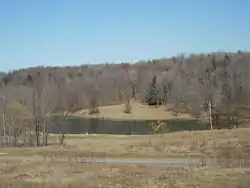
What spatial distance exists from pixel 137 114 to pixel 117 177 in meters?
101

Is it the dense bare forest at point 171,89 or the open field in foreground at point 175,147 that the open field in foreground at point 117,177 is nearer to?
the open field in foreground at point 175,147

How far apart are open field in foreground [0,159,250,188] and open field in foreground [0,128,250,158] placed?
33.6 feet

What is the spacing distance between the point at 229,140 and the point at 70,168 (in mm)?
18073

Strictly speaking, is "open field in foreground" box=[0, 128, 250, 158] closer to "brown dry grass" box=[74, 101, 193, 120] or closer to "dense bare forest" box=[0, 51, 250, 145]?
"dense bare forest" box=[0, 51, 250, 145]

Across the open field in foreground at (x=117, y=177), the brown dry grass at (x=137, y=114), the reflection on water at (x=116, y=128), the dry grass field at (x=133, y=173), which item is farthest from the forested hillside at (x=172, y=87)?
the open field in foreground at (x=117, y=177)

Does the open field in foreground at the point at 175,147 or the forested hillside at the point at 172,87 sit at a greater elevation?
the forested hillside at the point at 172,87

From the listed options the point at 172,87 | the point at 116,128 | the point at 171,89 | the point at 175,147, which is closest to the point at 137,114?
the point at 171,89

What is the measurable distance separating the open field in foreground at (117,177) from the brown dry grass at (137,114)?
86.6m

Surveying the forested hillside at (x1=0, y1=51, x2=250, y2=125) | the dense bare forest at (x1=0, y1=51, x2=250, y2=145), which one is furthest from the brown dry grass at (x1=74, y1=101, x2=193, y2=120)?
the forested hillside at (x1=0, y1=51, x2=250, y2=125)

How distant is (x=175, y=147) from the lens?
3919 cm

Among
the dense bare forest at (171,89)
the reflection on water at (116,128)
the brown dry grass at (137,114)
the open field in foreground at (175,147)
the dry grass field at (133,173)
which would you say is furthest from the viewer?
the brown dry grass at (137,114)

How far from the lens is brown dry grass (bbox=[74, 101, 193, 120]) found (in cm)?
11706

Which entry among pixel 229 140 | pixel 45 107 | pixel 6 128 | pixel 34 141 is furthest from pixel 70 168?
pixel 45 107

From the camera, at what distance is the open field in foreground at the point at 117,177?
21.2 metres
